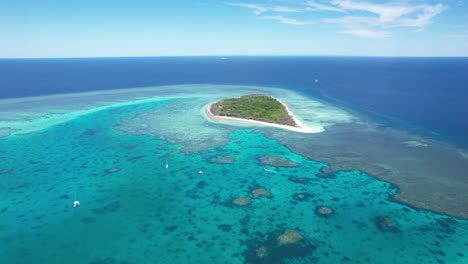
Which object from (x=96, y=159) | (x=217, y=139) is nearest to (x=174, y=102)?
(x=217, y=139)

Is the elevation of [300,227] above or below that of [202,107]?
below

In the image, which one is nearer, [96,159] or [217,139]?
[96,159]

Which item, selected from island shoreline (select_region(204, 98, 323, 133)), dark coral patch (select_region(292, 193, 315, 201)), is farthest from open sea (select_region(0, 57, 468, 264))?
island shoreline (select_region(204, 98, 323, 133))

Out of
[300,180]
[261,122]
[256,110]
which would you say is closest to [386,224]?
[300,180]

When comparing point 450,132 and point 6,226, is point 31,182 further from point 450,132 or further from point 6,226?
point 450,132

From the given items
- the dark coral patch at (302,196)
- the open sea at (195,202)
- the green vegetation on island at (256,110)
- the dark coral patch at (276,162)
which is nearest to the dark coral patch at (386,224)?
the open sea at (195,202)

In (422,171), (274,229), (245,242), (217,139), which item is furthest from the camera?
(217,139)
